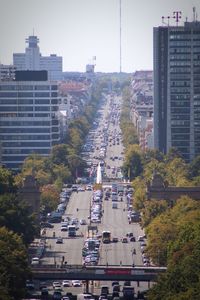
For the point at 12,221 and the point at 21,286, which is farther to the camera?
the point at 12,221

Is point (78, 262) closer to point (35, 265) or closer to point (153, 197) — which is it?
point (35, 265)

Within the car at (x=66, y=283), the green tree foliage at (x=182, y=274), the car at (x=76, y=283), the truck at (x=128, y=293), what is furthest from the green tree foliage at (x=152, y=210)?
the truck at (x=128, y=293)

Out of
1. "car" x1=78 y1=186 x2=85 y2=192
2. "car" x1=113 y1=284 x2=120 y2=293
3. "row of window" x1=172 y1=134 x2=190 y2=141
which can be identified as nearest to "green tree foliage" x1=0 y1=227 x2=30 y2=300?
"car" x1=113 y1=284 x2=120 y2=293

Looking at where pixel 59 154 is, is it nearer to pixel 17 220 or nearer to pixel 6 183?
pixel 6 183

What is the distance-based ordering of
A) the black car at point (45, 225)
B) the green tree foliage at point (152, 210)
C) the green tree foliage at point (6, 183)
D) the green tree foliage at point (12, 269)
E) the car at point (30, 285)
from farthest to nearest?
the black car at point (45, 225) < the green tree foliage at point (6, 183) < the green tree foliage at point (152, 210) < the car at point (30, 285) < the green tree foliage at point (12, 269)

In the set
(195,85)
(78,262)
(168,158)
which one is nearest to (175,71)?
(195,85)

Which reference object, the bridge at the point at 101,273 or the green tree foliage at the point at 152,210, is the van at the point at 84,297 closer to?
the bridge at the point at 101,273

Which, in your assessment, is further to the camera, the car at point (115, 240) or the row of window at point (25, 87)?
the row of window at point (25, 87)
